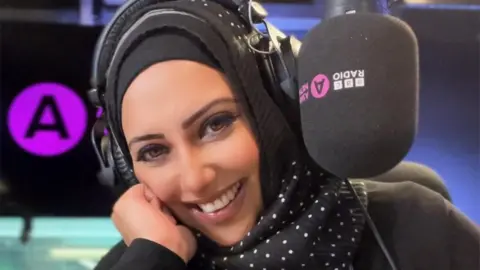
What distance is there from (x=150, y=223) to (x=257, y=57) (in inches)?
11.2

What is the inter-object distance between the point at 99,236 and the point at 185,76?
1.35 meters

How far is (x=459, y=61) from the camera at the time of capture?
2.27m

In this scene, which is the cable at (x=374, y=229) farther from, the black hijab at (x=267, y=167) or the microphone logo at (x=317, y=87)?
the microphone logo at (x=317, y=87)

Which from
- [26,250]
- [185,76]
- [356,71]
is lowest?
[26,250]

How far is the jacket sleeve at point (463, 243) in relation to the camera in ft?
3.42

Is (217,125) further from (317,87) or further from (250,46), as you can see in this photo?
(317,87)

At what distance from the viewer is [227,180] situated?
3.19 feet

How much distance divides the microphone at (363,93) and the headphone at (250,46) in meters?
0.18

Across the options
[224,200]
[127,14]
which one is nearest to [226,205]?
[224,200]

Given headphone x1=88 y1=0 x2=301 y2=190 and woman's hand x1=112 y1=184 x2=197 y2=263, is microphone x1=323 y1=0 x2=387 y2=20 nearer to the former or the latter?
headphone x1=88 y1=0 x2=301 y2=190

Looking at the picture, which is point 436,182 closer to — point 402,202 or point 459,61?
point 402,202

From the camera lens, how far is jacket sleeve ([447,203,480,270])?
1043mm

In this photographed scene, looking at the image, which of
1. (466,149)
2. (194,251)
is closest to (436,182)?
(194,251)

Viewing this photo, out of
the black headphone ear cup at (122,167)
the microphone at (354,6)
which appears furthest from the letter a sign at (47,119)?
the microphone at (354,6)
